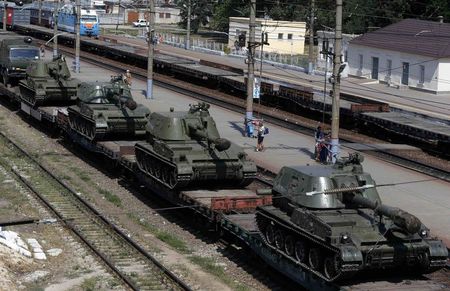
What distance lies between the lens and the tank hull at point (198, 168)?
2438 cm

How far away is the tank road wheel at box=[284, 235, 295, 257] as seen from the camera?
18.8 m

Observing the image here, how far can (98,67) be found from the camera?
221 feet

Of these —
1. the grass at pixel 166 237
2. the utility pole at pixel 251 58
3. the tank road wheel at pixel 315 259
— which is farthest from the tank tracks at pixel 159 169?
the utility pole at pixel 251 58

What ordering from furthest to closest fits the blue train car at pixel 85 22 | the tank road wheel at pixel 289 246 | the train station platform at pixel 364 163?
the blue train car at pixel 85 22, the train station platform at pixel 364 163, the tank road wheel at pixel 289 246

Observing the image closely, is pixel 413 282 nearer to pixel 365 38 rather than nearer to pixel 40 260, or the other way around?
pixel 40 260

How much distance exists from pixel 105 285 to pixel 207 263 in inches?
117

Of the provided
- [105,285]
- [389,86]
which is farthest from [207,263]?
[389,86]

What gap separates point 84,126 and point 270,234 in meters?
15.5

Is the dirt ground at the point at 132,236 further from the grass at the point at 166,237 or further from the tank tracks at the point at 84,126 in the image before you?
the tank tracks at the point at 84,126

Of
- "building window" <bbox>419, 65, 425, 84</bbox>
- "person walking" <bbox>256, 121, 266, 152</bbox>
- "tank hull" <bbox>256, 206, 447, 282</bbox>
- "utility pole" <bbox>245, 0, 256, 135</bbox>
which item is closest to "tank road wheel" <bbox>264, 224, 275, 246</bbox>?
"tank hull" <bbox>256, 206, 447, 282</bbox>

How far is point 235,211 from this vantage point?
2266 cm

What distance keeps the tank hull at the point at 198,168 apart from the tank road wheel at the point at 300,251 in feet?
20.6

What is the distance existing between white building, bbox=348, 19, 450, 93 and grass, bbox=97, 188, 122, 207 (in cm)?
3813

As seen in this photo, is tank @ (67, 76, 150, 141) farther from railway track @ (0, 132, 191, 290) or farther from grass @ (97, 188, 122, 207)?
grass @ (97, 188, 122, 207)
